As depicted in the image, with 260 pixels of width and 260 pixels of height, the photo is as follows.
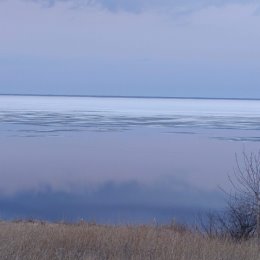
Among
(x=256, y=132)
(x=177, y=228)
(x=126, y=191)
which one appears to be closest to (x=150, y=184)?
(x=126, y=191)

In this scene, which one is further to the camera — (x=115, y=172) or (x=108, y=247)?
(x=115, y=172)

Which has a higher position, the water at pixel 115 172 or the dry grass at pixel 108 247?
the dry grass at pixel 108 247

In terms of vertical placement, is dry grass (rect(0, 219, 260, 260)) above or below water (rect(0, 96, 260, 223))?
above

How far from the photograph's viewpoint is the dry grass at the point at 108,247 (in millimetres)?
8945

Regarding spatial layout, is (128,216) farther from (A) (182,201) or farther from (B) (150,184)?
(B) (150,184)

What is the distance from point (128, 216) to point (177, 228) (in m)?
4.56

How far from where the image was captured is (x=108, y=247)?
9750 mm

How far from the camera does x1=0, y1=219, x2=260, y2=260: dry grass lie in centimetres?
895

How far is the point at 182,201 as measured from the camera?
2114 cm

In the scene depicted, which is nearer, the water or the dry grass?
the dry grass

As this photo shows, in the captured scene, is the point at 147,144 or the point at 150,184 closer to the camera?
the point at 150,184

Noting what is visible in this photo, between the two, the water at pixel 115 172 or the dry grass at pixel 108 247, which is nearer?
the dry grass at pixel 108 247

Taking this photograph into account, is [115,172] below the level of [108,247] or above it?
below

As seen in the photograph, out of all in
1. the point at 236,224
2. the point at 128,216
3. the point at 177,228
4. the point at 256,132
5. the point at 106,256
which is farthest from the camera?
the point at 256,132
